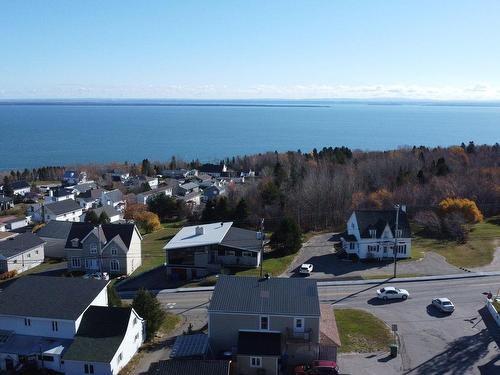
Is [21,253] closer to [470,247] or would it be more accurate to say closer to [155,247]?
[155,247]

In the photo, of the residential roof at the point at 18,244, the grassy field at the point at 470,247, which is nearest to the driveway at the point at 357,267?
the grassy field at the point at 470,247

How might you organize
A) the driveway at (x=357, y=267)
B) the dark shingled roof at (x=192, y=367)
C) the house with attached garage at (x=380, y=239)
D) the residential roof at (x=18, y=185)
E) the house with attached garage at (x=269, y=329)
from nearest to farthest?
the dark shingled roof at (x=192, y=367), the house with attached garage at (x=269, y=329), the driveway at (x=357, y=267), the house with attached garage at (x=380, y=239), the residential roof at (x=18, y=185)

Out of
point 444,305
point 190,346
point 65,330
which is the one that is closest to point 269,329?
point 190,346

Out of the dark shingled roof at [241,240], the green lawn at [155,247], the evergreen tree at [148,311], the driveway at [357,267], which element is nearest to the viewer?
the evergreen tree at [148,311]

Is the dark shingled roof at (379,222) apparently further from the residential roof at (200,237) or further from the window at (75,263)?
the window at (75,263)

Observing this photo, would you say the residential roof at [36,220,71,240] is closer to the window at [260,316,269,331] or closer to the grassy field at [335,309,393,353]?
the grassy field at [335,309,393,353]

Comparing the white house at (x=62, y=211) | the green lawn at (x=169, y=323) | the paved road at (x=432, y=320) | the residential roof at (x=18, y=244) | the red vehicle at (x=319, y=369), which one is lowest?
the white house at (x=62, y=211)
